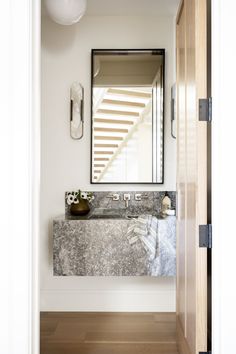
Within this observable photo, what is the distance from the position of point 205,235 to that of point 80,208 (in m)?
1.69

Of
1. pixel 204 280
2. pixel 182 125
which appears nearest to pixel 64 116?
pixel 182 125

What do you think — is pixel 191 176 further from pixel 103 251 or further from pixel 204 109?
pixel 103 251

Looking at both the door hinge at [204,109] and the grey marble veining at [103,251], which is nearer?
the door hinge at [204,109]

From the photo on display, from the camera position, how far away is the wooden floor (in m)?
2.41

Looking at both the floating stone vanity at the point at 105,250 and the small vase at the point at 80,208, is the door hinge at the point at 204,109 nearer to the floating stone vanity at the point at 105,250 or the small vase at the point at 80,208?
the floating stone vanity at the point at 105,250

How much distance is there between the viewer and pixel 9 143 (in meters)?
1.28

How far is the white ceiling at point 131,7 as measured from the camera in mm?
3045

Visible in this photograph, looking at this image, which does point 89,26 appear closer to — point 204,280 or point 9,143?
point 9,143

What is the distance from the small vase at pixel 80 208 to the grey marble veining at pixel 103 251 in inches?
12.6

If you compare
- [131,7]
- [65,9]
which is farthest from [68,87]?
[131,7]

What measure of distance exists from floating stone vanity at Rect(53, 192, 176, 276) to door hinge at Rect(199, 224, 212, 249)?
1.20 m

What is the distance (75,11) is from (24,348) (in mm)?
2308
